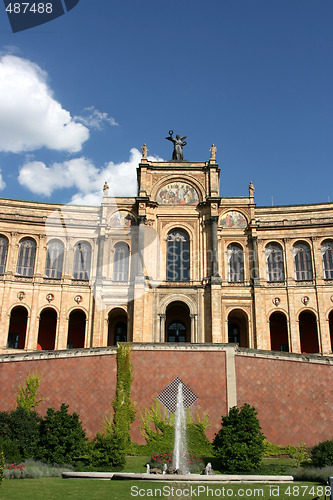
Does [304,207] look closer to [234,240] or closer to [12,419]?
[234,240]

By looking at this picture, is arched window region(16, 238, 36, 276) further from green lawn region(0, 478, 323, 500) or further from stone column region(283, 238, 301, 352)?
green lawn region(0, 478, 323, 500)

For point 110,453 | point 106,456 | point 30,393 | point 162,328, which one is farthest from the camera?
point 162,328

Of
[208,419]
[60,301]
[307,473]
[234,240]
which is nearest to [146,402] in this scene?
[208,419]

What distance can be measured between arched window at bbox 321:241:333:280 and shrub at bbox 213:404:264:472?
72.7 feet

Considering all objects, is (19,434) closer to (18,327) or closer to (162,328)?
(162,328)

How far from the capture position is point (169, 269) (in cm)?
4225

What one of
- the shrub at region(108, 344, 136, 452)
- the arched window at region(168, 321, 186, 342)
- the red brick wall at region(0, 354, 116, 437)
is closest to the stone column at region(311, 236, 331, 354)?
the arched window at region(168, 321, 186, 342)

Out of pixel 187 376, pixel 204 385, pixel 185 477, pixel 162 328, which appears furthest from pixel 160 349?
pixel 162 328

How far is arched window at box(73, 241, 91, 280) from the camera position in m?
42.4

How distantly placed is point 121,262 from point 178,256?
503 centimetres

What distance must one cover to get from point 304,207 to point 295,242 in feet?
13.4

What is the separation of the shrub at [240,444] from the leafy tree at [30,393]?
10598mm

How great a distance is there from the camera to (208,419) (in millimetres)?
26312

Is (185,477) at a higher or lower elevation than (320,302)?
lower
